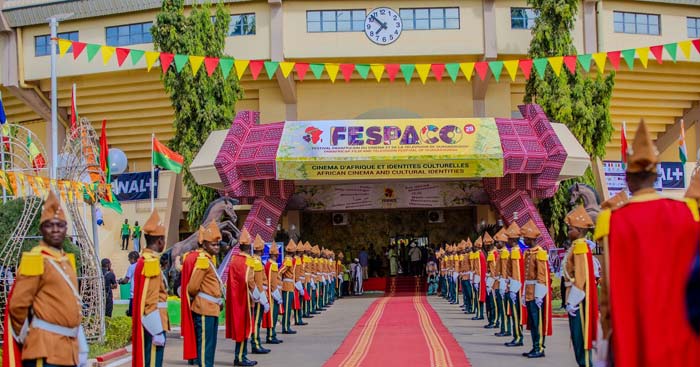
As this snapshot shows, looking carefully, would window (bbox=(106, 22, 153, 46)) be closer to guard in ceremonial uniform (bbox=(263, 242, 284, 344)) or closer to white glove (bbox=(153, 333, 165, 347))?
guard in ceremonial uniform (bbox=(263, 242, 284, 344))

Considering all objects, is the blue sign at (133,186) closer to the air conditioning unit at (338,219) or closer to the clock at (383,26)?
the air conditioning unit at (338,219)

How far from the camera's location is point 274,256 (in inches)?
690

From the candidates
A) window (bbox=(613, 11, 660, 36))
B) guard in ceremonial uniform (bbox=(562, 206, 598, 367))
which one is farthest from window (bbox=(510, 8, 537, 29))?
guard in ceremonial uniform (bbox=(562, 206, 598, 367))

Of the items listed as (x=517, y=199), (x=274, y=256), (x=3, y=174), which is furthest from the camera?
(x=517, y=199)

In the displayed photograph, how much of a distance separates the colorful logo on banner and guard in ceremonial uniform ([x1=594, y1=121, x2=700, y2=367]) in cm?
2374

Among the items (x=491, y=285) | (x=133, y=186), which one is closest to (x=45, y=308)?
(x=491, y=285)

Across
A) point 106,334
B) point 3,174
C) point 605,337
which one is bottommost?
point 106,334

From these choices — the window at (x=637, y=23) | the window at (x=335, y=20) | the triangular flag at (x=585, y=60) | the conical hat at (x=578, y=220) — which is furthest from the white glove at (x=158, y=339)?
the window at (x=637, y=23)

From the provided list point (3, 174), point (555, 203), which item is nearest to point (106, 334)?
point (3, 174)

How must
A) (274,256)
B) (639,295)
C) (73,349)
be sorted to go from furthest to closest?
(274,256), (73,349), (639,295)

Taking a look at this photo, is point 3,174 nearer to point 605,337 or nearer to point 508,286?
point 508,286

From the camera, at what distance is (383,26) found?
35500 millimetres

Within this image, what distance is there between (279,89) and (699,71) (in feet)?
55.6

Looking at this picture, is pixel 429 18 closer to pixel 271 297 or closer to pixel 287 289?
pixel 287 289
